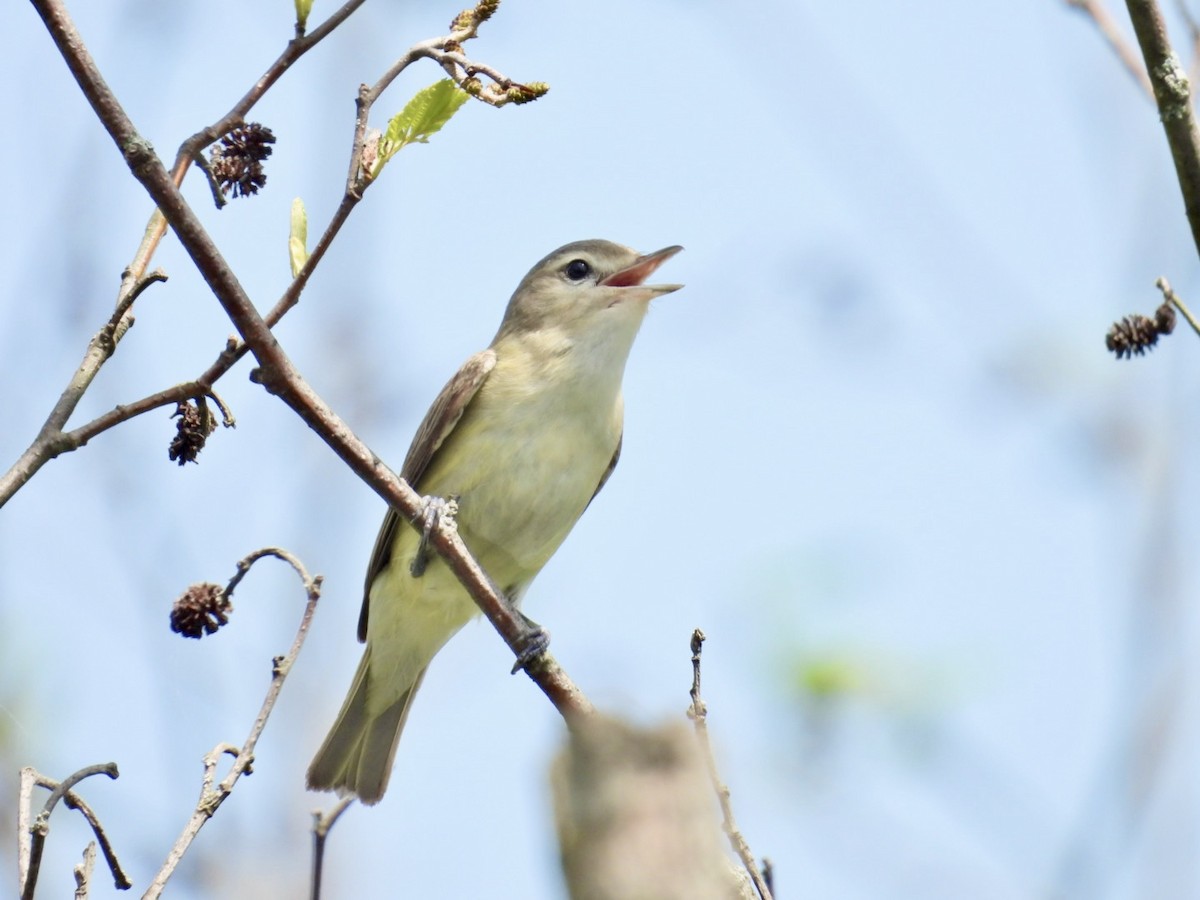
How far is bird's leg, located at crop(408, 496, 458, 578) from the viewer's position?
10.4 ft

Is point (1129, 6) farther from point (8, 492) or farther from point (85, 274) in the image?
point (85, 274)

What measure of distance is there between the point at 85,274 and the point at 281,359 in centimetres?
400

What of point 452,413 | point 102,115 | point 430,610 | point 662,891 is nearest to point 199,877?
point 430,610

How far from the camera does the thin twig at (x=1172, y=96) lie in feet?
8.64

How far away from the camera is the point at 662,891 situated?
1.05 meters

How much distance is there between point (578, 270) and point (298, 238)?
149 inches

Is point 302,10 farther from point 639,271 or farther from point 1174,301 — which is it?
point 639,271

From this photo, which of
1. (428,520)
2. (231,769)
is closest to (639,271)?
(428,520)

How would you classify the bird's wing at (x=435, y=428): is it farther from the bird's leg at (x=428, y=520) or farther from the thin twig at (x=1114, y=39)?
the thin twig at (x=1114, y=39)

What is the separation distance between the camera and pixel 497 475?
5.65m

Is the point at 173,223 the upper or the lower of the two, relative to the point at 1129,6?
lower

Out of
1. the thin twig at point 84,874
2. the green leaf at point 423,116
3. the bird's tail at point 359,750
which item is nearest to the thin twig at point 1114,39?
the green leaf at point 423,116

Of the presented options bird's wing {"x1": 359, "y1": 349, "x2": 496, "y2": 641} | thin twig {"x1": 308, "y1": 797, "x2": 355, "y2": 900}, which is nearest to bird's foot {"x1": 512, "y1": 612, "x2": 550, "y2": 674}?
thin twig {"x1": 308, "y1": 797, "x2": 355, "y2": 900}

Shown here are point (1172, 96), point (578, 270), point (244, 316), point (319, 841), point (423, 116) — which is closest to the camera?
point (244, 316)
